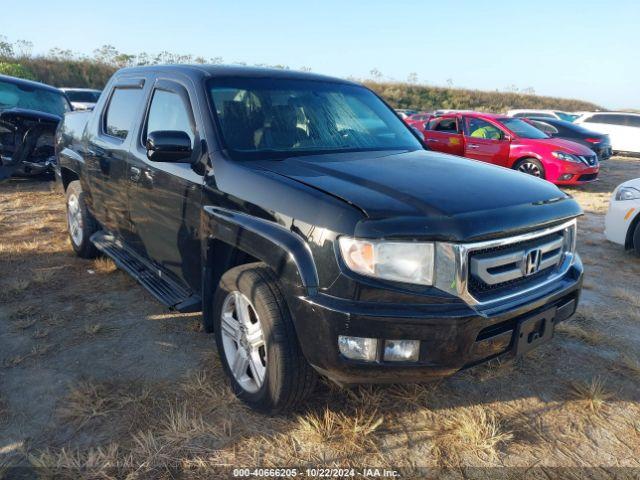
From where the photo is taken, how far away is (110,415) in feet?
8.52

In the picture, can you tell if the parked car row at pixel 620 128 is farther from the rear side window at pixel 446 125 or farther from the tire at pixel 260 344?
the tire at pixel 260 344

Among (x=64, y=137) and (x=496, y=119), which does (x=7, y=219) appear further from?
(x=496, y=119)

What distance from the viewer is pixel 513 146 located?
33.9 feet

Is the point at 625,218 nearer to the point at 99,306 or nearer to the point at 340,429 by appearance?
the point at 340,429

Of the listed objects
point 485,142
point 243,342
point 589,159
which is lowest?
point 243,342

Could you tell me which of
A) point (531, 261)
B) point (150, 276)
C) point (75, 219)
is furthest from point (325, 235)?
point (75, 219)

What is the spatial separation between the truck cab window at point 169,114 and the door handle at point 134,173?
0.30m

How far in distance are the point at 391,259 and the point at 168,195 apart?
168cm

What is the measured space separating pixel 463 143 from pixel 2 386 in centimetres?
975

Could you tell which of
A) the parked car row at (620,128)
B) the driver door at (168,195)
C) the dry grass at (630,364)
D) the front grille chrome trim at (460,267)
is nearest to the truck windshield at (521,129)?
the parked car row at (620,128)

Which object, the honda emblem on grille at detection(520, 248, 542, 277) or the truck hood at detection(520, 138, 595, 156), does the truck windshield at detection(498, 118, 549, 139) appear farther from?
the honda emblem on grille at detection(520, 248, 542, 277)

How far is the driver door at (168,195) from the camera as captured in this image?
2.92 m

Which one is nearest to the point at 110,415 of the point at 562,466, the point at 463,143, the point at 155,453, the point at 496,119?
the point at 155,453

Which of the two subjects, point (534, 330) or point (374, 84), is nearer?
point (534, 330)
